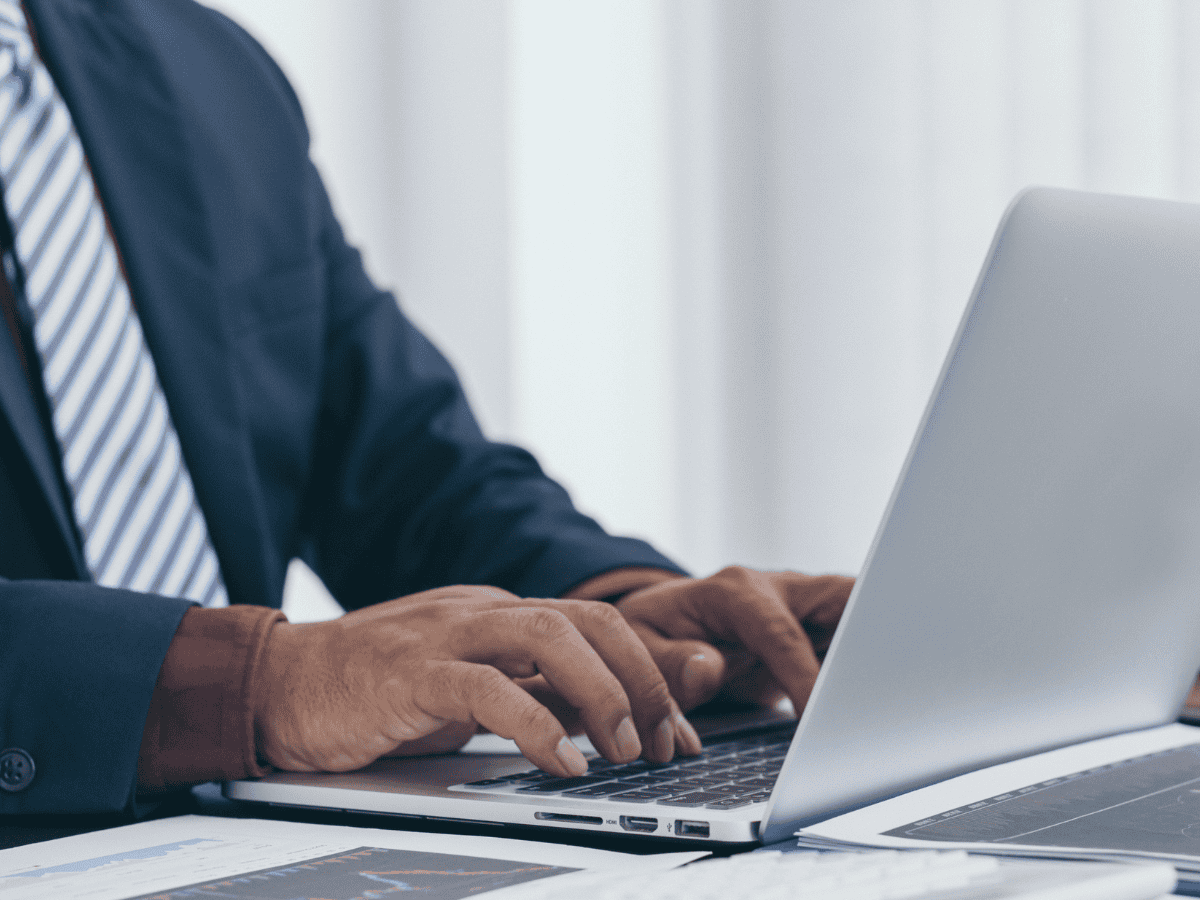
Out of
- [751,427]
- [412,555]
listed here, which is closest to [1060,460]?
[412,555]

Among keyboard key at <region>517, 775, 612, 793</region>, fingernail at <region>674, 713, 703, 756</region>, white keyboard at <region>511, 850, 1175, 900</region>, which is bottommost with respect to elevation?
fingernail at <region>674, 713, 703, 756</region>

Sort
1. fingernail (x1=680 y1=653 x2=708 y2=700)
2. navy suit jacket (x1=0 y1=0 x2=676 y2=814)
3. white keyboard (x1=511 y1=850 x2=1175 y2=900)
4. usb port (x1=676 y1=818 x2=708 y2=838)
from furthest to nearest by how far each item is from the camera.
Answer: navy suit jacket (x1=0 y1=0 x2=676 y2=814) < fingernail (x1=680 y1=653 x2=708 y2=700) < usb port (x1=676 y1=818 x2=708 y2=838) < white keyboard (x1=511 y1=850 x2=1175 y2=900)

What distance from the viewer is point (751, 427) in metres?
1.96

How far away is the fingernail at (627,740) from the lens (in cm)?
56

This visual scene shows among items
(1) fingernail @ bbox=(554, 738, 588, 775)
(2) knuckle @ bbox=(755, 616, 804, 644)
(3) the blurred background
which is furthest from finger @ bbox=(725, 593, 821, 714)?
(3) the blurred background

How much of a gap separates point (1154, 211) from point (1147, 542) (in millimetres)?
172

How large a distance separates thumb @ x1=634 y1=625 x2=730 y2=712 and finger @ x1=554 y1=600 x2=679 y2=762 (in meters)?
0.13

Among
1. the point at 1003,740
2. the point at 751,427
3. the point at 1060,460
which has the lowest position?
the point at 751,427

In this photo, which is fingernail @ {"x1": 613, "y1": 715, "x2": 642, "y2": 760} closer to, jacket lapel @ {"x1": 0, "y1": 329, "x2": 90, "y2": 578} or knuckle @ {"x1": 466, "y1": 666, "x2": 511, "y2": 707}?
knuckle @ {"x1": 466, "y1": 666, "x2": 511, "y2": 707}

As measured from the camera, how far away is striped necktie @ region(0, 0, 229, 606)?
0.95 meters

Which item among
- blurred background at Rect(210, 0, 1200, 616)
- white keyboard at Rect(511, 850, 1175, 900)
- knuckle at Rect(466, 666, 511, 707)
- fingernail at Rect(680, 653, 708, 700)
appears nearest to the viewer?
white keyboard at Rect(511, 850, 1175, 900)

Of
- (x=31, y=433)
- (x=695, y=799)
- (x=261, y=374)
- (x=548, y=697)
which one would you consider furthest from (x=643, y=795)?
(x=261, y=374)

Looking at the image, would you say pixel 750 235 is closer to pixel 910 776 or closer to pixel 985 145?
pixel 985 145

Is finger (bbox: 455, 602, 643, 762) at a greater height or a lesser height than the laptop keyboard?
greater
